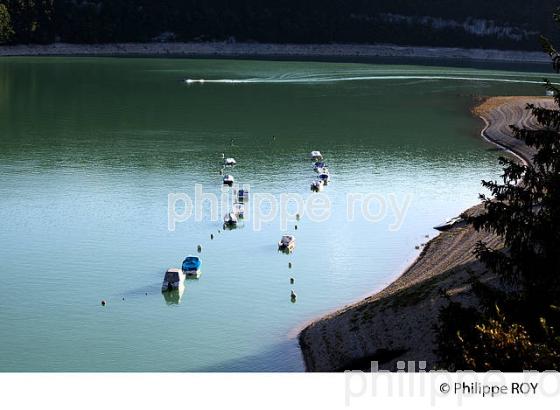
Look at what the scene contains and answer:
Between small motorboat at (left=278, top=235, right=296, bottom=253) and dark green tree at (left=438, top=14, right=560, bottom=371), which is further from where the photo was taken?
small motorboat at (left=278, top=235, right=296, bottom=253)

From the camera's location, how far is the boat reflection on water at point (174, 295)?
182 feet

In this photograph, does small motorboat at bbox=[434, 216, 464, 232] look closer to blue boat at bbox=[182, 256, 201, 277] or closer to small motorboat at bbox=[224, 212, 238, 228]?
small motorboat at bbox=[224, 212, 238, 228]

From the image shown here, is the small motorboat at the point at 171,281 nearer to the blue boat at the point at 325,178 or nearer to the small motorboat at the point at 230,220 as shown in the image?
the small motorboat at the point at 230,220

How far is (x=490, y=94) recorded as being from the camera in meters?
176

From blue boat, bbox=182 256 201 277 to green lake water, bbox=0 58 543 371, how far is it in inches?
36.4

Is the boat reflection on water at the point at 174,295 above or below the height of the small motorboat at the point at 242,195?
below

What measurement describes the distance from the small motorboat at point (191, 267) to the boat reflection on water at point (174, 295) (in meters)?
2.47

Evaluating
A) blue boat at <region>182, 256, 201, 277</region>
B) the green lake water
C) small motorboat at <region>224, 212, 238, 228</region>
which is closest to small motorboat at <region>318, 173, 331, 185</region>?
the green lake water

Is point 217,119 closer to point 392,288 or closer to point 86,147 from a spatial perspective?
point 86,147

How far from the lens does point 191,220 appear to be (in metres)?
74.7

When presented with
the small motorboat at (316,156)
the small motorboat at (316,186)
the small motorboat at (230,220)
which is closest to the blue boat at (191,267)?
the small motorboat at (230,220)

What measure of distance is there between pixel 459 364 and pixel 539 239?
7.47 m

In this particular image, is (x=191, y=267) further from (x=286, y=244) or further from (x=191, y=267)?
(x=286, y=244)

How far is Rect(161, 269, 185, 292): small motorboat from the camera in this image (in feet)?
187
